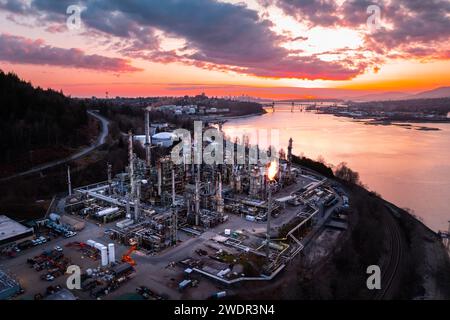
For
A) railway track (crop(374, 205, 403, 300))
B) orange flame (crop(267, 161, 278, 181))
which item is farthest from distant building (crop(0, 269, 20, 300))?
orange flame (crop(267, 161, 278, 181))

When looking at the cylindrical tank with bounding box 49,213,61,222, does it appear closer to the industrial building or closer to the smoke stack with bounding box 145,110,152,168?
the industrial building

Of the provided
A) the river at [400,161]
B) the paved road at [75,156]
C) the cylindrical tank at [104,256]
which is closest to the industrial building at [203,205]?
the cylindrical tank at [104,256]

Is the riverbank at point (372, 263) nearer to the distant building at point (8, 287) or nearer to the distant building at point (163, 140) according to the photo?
the distant building at point (8, 287)

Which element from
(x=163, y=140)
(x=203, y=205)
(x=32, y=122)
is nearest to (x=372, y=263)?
(x=203, y=205)

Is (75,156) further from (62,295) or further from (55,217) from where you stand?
(62,295)

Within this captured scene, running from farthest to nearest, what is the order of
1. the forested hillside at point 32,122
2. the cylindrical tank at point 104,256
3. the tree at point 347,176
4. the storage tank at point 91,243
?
the tree at point 347,176, the forested hillside at point 32,122, the storage tank at point 91,243, the cylindrical tank at point 104,256

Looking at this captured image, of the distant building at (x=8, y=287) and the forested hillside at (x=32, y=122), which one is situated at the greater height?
the forested hillside at (x=32, y=122)

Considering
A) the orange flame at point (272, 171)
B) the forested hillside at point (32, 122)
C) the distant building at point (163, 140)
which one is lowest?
the orange flame at point (272, 171)
